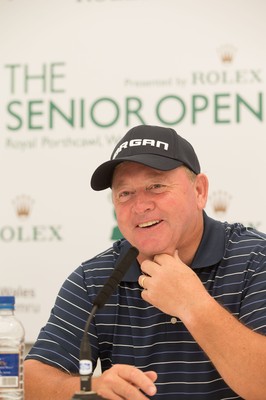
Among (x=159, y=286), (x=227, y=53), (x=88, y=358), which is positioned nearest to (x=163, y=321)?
(x=159, y=286)

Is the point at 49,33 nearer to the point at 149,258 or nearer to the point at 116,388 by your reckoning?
the point at 149,258

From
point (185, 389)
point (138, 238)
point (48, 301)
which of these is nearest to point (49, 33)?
point (48, 301)

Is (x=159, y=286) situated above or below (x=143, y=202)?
below

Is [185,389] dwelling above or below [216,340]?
below

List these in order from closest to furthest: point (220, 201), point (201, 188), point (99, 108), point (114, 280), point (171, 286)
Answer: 1. point (114, 280)
2. point (171, 286)
3. point (201, 188)
4. point (220, 201)
5. point (99, 108)

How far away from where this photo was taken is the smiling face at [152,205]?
1.77 meters

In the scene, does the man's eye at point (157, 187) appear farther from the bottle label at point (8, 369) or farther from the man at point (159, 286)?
the bottle label at point (8, 369)

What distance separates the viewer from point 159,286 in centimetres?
167

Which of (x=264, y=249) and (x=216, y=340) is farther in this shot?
(x=264, y=249)

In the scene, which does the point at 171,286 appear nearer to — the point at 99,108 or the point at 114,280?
the point at 114,280

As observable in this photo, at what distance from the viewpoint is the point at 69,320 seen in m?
1.87

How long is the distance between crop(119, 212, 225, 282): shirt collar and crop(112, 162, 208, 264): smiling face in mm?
76

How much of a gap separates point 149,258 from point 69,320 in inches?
11.1

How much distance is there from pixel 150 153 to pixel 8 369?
0.66 meters
